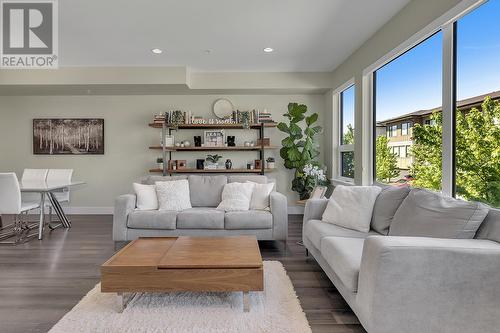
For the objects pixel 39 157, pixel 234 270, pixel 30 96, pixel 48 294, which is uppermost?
pixel 30 96

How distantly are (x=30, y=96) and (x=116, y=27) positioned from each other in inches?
141

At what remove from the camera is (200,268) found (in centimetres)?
218

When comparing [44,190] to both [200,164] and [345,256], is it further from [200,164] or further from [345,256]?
[345,256]

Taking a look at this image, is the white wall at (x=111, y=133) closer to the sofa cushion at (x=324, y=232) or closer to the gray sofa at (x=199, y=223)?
the gray sofa at (x=199, y=223)

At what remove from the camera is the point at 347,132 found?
5250mm

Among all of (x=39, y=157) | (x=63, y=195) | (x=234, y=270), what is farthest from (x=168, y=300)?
(x=39, y=157)

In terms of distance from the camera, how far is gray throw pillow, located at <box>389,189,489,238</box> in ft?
6.34

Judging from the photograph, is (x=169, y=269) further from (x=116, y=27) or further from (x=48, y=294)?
(x=116, y=27)

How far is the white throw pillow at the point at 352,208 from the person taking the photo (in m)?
2.95

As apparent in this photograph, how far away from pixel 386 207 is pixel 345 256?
36.8 inches

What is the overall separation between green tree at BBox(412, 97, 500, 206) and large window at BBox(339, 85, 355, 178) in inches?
Answer: 80.5
